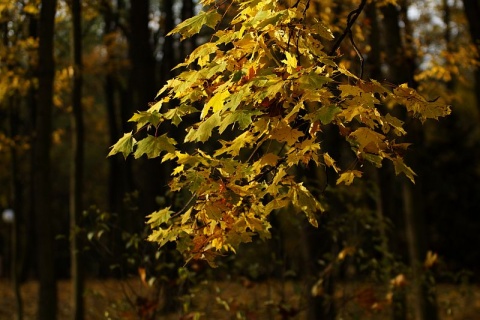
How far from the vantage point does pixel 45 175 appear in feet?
23.8

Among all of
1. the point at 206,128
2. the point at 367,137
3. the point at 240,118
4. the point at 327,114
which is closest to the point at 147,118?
the point at 206,128

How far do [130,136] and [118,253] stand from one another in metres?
4.14

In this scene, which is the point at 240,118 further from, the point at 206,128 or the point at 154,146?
the point at 154,146

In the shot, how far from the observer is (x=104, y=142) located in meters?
28.8

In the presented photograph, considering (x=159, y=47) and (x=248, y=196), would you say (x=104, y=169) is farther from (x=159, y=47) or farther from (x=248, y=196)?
(x=248, y=196)

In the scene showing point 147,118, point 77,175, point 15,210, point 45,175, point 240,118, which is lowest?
point 240,118

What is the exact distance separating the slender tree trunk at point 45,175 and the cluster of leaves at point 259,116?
165 inches

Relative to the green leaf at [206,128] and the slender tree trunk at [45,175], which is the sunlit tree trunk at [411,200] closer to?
the slender tree trunk at [45,175]

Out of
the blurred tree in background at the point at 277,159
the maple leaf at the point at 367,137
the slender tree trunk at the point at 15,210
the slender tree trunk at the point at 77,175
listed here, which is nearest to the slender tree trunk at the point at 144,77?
the blurred tree in background at the point at 277,159

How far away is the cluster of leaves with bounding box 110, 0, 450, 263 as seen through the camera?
9.25 feet

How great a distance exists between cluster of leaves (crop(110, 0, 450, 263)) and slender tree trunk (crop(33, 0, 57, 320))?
419 cm

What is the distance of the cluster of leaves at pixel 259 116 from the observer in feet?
9.25

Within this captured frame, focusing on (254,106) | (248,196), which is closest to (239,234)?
(248,196)

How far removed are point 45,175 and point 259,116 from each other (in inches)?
188
